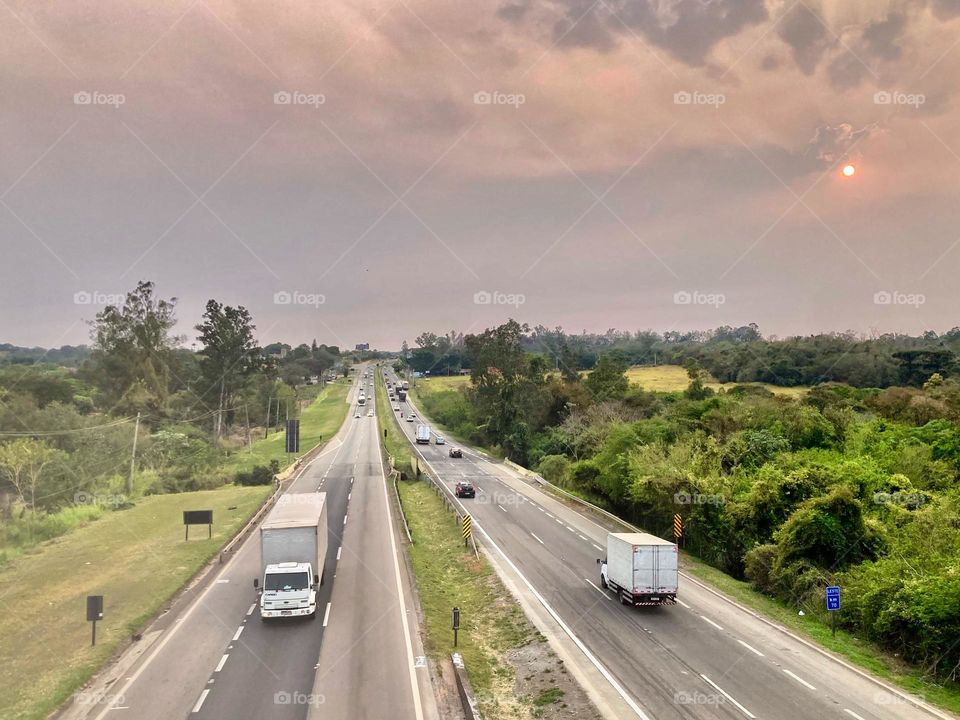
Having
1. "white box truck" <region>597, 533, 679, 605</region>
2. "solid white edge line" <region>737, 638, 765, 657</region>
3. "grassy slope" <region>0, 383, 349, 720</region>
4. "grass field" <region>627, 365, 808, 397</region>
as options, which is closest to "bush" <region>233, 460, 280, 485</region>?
"grassy slope" <region>0, 383, 349, 720</region>

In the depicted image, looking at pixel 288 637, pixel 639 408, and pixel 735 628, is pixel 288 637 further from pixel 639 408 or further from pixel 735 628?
pixel 639 408

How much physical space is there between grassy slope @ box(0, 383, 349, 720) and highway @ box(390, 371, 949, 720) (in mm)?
15685

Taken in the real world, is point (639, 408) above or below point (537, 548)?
above

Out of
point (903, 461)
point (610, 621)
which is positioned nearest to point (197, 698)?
point (610, 621)

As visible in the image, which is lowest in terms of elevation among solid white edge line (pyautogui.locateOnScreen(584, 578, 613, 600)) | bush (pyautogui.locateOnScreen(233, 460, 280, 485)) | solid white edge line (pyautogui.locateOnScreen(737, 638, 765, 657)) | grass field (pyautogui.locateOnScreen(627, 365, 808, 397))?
bush (pyautogui.locateOnScreen(233, 460, 280, 485))

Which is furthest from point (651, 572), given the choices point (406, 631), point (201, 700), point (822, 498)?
point (201, 700)

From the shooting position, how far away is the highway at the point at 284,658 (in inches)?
659

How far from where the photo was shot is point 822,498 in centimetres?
2791

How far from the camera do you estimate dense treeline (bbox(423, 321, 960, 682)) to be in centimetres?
2200

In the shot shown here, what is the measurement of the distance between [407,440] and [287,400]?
35.9 m

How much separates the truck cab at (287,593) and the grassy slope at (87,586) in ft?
16.5

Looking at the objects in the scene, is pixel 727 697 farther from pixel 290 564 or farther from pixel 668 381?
pixel 668 381

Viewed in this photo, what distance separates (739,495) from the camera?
3512 centimetres

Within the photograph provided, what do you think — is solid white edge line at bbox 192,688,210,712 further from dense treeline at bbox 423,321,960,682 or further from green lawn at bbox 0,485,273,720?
dense treeline at bbox 423,321,960,682
